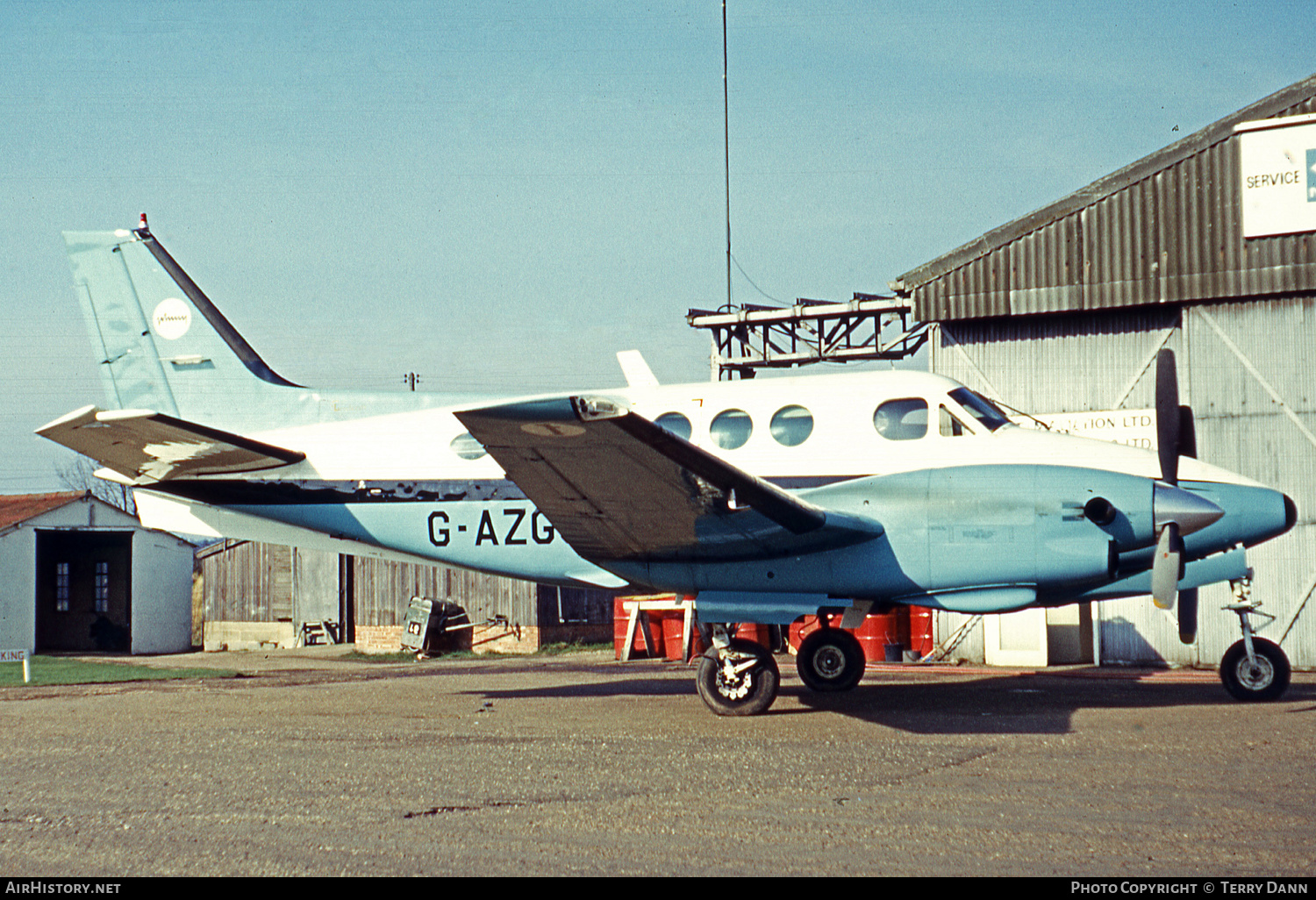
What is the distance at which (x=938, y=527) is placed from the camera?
11188 millimetres

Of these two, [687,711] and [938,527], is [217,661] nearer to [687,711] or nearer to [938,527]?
[687,711]

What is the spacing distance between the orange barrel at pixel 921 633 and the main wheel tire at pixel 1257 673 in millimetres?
→ 7860

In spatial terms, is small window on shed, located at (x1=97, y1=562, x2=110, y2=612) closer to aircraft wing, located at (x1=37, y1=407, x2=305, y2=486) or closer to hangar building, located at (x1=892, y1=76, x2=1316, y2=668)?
aircraft wing, located at (x1=37, y1=407, x2=305, y2=486)

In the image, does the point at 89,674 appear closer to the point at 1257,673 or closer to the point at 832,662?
the point at 832,662

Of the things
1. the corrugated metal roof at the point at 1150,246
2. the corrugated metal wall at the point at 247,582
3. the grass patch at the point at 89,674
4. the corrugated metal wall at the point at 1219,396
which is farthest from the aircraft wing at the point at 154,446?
the corrugated metal wall at the point at 247,582

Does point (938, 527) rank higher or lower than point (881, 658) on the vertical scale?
higher

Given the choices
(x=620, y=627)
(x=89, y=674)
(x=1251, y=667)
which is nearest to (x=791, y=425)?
(x=1251, y=667)

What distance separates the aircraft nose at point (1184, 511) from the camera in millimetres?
10898

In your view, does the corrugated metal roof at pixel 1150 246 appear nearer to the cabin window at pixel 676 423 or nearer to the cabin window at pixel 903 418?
the cabin window at pixel 903 418

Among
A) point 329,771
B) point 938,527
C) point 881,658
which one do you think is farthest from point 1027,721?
point 881,658

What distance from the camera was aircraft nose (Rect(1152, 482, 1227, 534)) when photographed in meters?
10.9

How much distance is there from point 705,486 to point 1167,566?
4.35 meters
